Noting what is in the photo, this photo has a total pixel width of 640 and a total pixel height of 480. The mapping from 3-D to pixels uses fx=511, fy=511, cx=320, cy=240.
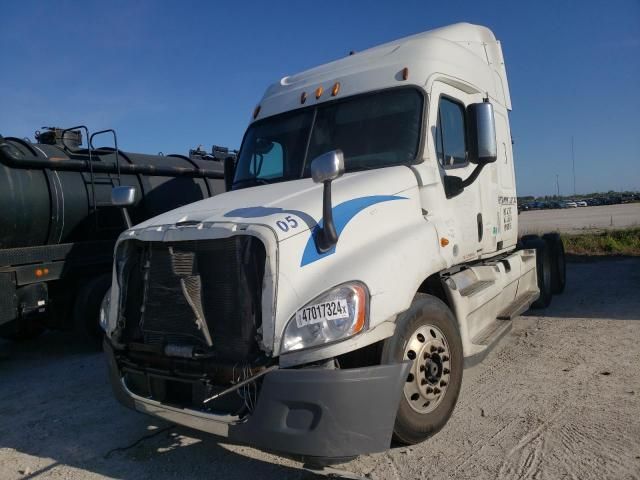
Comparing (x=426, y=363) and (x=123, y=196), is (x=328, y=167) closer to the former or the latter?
(x=426, y=363)

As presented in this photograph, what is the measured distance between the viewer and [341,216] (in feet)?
11.2

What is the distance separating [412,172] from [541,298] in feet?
16.8

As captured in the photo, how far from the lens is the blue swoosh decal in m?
3.17

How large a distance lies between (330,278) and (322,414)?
781 millimetres

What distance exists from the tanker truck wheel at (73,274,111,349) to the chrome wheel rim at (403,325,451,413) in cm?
545

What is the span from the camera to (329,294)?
3.02 m

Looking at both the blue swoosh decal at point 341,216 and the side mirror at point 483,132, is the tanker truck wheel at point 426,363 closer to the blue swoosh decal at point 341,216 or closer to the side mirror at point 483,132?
the blue swoosh decal at point 341,216

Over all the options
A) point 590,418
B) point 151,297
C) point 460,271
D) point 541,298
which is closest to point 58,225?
point 151,297

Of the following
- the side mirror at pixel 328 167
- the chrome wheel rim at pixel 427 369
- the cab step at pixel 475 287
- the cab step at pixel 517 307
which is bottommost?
the cab step at pixel 517 307

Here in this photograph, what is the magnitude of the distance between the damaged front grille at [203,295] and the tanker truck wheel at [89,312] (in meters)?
3.97

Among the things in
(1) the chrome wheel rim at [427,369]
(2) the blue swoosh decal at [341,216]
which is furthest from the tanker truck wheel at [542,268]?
(2) the blue swoosh decal at [341,216]

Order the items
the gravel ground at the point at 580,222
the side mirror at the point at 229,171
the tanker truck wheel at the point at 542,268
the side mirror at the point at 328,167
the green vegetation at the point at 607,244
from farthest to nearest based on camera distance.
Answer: the gravel ground at the point at 580,222 < the green vegetation at the point at 607,244 < the tanker truck wheel at the point at 542,268 < the side mirror at the point at 229,171 < the side mirror at the point at 328,167

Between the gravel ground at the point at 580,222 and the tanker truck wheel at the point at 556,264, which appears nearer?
the tanker truck wheel at the point at 556,264

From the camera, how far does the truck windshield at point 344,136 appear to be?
4398 millimetres
